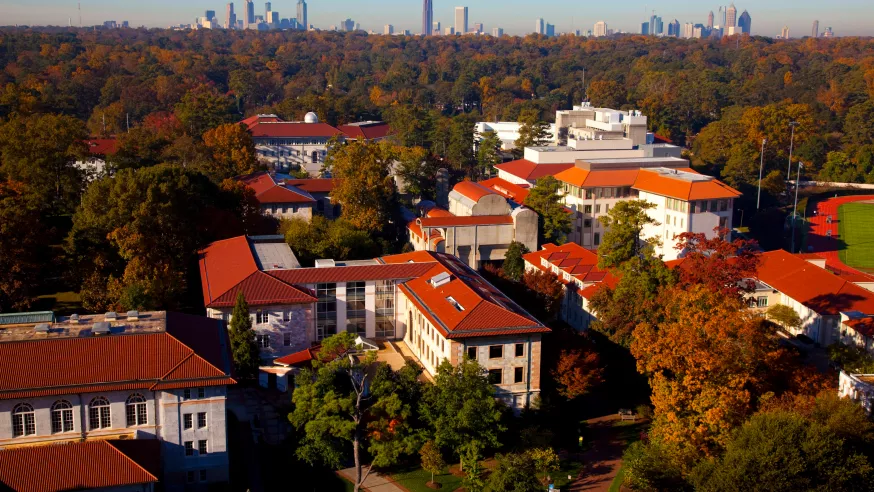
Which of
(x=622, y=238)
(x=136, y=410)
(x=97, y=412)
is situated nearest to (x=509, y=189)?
(x=622, y=238)

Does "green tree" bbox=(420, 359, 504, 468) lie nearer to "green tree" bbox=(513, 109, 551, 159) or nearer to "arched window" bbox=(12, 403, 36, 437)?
"arched window" bbox=(12, 403, 36, 437)

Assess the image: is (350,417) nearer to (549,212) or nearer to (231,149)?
(549,212)

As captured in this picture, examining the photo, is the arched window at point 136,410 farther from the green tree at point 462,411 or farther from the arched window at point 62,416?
the green tree at point 462,411

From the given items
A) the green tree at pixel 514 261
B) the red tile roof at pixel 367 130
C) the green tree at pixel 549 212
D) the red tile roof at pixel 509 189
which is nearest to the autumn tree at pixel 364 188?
the red tile roof at pixel 509 189

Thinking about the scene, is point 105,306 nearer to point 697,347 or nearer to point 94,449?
point 94,449

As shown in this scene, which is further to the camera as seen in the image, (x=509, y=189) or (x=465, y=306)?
(x=509, y=189)

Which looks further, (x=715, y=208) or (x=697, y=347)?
(x=715, y=208)

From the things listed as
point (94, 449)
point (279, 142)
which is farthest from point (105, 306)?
point (279, 142)
